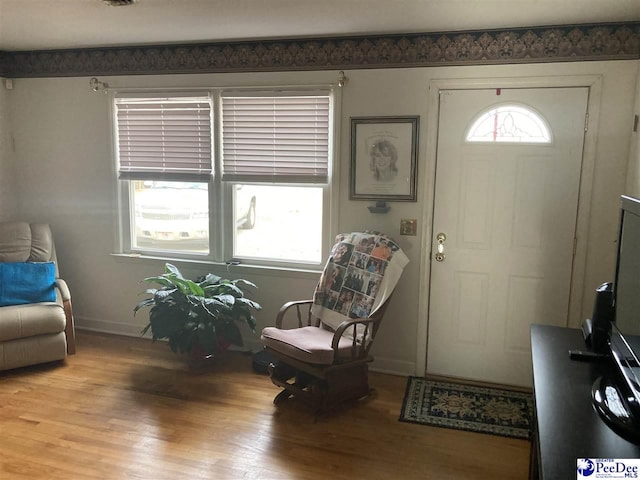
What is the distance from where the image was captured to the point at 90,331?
4.49 metres

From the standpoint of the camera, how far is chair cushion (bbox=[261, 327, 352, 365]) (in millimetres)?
2957

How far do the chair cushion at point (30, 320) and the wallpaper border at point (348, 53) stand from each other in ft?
6.22

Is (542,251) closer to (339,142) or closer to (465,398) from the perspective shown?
(465,398)

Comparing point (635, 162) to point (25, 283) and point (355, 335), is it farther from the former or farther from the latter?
point (25, 283)

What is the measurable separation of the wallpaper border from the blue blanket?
161 centimetres

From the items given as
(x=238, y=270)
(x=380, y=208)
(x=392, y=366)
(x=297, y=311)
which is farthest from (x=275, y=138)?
(x=392, y=366)

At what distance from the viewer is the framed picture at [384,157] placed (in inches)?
137

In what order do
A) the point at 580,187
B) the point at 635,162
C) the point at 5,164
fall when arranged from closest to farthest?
the point at 635,162 → the point at 580,187 → the point at 5,164

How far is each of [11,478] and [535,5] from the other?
11.5ft

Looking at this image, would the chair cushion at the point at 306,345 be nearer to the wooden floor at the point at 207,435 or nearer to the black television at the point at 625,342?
the wooden floor at the point at 207,435

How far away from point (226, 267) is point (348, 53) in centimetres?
183

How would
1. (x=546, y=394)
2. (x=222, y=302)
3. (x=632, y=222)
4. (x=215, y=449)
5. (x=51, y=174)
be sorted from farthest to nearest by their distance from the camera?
(x=51, y=174) → (x=222, y=302) → (x=215, y=449) → (x=632, y=222) → (x=546, y=394)

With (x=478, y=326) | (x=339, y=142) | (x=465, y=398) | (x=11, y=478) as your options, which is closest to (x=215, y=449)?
(x=11, y=478)

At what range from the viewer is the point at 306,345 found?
9.93ft
